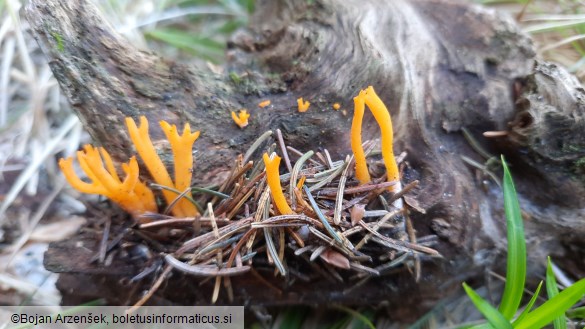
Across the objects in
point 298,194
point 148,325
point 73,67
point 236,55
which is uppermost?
point 236,55

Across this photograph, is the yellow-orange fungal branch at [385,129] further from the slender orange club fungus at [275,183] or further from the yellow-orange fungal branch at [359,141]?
the slender orange club fungus at [275,183]

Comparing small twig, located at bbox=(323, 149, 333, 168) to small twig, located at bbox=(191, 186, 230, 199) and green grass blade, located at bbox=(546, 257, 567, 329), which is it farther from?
green grass blade, located at bbox=(546, 257, 567, 329)

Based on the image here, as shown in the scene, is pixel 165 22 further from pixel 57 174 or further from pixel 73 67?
pixel 73 67

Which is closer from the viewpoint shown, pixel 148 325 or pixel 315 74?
pixel 148 325

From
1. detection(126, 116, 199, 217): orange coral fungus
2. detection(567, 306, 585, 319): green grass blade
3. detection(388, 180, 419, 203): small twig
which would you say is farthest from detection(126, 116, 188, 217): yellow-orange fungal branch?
detection(567, 306, 585, 319): green grass blade

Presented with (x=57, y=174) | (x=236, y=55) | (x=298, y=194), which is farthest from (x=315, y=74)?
(x=57, y=174)

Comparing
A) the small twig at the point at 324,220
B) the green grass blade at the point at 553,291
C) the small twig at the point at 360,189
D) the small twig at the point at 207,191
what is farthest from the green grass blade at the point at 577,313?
the small twig at the point at 207,191

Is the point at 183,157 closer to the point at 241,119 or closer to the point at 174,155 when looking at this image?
the point at 174,155
